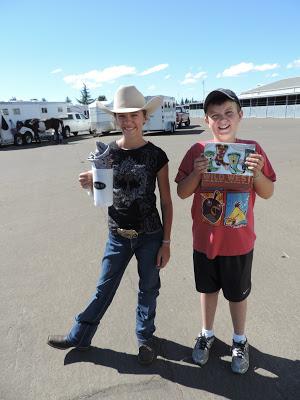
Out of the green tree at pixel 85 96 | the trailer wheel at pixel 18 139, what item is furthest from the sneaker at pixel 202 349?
the green tree at pixel 85 96

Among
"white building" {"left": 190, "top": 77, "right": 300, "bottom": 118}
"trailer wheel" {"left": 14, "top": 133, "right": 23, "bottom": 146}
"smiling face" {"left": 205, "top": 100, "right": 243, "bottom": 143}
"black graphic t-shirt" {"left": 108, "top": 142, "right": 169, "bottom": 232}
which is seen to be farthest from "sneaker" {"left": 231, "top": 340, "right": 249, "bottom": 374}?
"white building" {"left": 190, "top": 77, "right": 300, "bottom": 118}

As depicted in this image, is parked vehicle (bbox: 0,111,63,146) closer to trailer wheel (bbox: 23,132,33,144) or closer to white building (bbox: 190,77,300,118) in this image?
trailer wheel (bbox: 23,132,33,144)

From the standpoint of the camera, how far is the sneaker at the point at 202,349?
108 inches

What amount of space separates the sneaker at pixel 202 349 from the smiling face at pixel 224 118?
147 centimetres

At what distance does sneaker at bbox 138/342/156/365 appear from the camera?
9.05ft

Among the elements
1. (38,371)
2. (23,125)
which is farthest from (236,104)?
(23,125)

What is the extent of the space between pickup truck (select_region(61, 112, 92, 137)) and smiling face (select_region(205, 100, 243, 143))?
2939 cm

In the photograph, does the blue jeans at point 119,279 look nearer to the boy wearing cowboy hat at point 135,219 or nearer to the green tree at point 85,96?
the boy wearing cowboy hat at point 135,219

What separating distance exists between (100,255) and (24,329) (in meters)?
1.65

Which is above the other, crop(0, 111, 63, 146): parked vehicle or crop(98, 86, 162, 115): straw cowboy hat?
crop(98, 86, 162, 115): straw cowboy hat

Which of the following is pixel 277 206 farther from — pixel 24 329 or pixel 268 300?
pixel 24 329

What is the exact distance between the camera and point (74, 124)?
31938 mm

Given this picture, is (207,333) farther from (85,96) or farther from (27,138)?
(85,96)

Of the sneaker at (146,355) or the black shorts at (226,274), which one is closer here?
the black shorts at (226,274)
